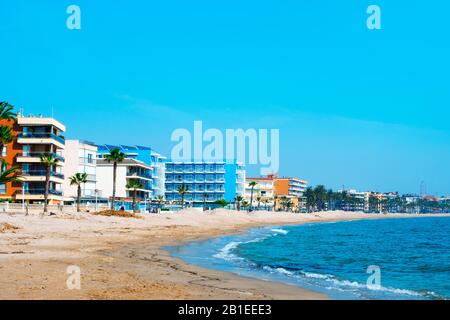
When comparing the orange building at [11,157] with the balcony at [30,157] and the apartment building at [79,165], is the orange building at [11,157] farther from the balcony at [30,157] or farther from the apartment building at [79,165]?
the apartment building at [79,165]

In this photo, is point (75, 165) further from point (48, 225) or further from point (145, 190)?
point (48, 225)

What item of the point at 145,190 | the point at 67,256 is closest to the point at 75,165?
the point at 145,190

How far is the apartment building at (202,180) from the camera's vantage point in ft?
581

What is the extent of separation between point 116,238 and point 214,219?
203 ft

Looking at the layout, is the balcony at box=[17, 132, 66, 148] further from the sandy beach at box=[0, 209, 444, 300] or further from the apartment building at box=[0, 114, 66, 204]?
the sandy beach at box=[0, 209, 444, 300]

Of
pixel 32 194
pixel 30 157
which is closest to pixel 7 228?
pixel 32 194

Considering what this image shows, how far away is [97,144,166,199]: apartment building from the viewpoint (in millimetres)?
142175

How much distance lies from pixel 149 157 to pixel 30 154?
68.3m

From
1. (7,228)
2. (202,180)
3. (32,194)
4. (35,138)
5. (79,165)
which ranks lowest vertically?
(7,228)

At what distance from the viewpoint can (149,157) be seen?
147 meters

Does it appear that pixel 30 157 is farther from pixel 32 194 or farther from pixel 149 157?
pixel 149 157

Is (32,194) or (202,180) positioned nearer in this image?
(32,194)

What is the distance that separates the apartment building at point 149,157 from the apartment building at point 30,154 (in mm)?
54603

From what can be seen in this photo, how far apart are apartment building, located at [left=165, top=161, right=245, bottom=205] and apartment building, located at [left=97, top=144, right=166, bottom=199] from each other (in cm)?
1404
